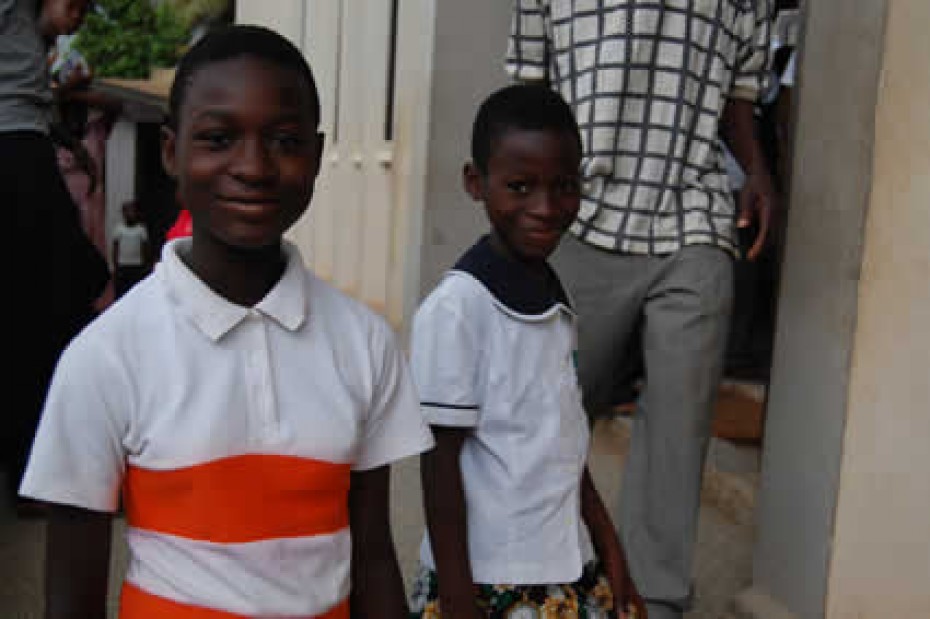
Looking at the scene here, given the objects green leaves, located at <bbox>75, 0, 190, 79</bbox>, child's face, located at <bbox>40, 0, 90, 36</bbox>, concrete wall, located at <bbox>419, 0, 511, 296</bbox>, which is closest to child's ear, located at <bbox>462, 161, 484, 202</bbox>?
child's face, located at <bbox>40, 0, 90, 36</bbox>

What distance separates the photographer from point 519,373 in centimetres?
210

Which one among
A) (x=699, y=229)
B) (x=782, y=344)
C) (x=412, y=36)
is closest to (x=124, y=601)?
(x=699, y=229)

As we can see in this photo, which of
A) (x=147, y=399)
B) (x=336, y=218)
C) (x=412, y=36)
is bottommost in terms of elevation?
(x=336, y=218)

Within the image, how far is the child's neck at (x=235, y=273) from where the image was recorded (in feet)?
5.21

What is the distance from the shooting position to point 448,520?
2035 millimetres

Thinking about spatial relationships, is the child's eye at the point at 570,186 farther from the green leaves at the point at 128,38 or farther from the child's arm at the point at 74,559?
the green leaves at the point at 128,38

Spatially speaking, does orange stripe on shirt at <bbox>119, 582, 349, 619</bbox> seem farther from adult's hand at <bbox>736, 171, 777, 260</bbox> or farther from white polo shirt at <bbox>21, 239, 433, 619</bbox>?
adult's hand at <bbox>736, 171, 777, 260</bbox>

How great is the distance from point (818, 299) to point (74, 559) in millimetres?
2322

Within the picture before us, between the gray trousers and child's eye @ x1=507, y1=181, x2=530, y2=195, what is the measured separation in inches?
32.7

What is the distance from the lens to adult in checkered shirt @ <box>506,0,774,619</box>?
2982 millimetres

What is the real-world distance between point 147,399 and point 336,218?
30.7 ft

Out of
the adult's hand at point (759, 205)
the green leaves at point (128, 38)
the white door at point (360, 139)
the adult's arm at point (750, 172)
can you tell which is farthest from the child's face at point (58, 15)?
the green leaves at point (128, 38)

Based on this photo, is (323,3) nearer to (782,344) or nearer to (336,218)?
(336,218)

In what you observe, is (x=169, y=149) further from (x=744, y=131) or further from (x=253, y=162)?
(x=744, y=131)
